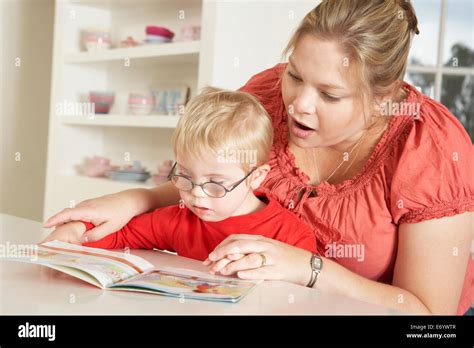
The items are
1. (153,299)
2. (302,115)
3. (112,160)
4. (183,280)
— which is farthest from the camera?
(112,160)

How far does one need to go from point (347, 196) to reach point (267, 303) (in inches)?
21.5

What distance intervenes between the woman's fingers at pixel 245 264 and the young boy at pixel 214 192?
20cm

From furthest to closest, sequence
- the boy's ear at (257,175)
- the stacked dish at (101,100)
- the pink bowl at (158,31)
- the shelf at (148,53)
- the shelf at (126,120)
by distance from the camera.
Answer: the stacked dish at (101,100)
the pink bowl at (158,31)
the shelf at (126,120)
the shelf at (148,53)
the boy's ear at (257,175)

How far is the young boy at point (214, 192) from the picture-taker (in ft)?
4.12

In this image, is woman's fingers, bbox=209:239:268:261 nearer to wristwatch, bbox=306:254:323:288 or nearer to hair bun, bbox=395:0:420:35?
wristwatch, bbox=306:254:323:288

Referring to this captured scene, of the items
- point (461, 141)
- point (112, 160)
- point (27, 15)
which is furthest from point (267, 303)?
point (27, 15)

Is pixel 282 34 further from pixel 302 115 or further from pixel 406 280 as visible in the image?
pixel 406 280

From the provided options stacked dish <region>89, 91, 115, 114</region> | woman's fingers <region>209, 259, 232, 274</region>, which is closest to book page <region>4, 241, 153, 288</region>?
woman's fingers <region>209, 259, 232, 274</region>

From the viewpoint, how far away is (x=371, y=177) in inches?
55.7

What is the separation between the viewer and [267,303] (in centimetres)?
95

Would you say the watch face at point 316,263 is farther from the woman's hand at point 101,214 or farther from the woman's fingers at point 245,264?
the woman's hand at point 101,214

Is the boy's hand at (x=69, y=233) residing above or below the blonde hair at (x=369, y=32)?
below

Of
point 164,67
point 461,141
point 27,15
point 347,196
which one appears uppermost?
point 27,15

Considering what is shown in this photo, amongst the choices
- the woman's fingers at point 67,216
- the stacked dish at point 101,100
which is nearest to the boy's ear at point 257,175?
the woman's fingers at point 67,216
